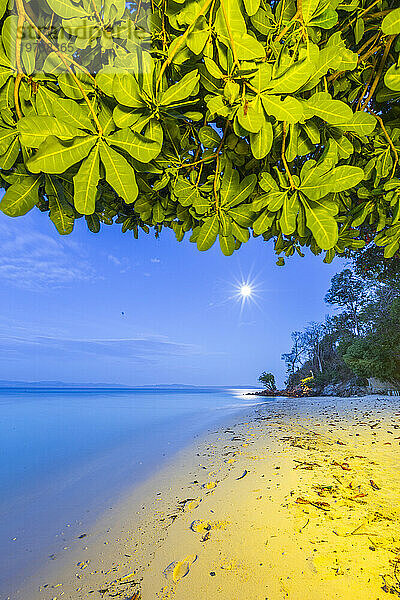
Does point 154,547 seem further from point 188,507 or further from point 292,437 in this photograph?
point 292,437

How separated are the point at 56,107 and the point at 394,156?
1044 millimetres

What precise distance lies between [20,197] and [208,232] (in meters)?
0.57

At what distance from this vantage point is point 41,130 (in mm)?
613

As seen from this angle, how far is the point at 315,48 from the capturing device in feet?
2.08

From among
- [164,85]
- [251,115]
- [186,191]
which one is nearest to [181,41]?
[164,85]

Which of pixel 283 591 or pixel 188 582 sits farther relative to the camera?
pixel 188 582

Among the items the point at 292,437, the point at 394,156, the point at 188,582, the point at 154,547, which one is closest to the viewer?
the point at 394,156

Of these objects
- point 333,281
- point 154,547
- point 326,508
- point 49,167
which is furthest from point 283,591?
point 333,281

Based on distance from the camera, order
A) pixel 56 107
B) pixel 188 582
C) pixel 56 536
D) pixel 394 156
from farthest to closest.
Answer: pixel 56 536 < pixel 188 582 < pixel 394 156 < pixel 56 107

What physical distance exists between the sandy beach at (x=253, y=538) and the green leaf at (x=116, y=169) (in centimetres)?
164

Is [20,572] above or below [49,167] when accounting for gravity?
below

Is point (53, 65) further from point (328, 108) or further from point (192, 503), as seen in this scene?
point (192, 503)

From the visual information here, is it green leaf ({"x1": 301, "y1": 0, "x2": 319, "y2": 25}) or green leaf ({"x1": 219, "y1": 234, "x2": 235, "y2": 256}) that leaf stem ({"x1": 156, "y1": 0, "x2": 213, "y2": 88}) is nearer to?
green leaf ({"x1": 301, "y1": 0, "x2": 319, "y2": 25})

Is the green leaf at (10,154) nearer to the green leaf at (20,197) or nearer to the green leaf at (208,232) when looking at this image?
the green leaf at (20,197)
